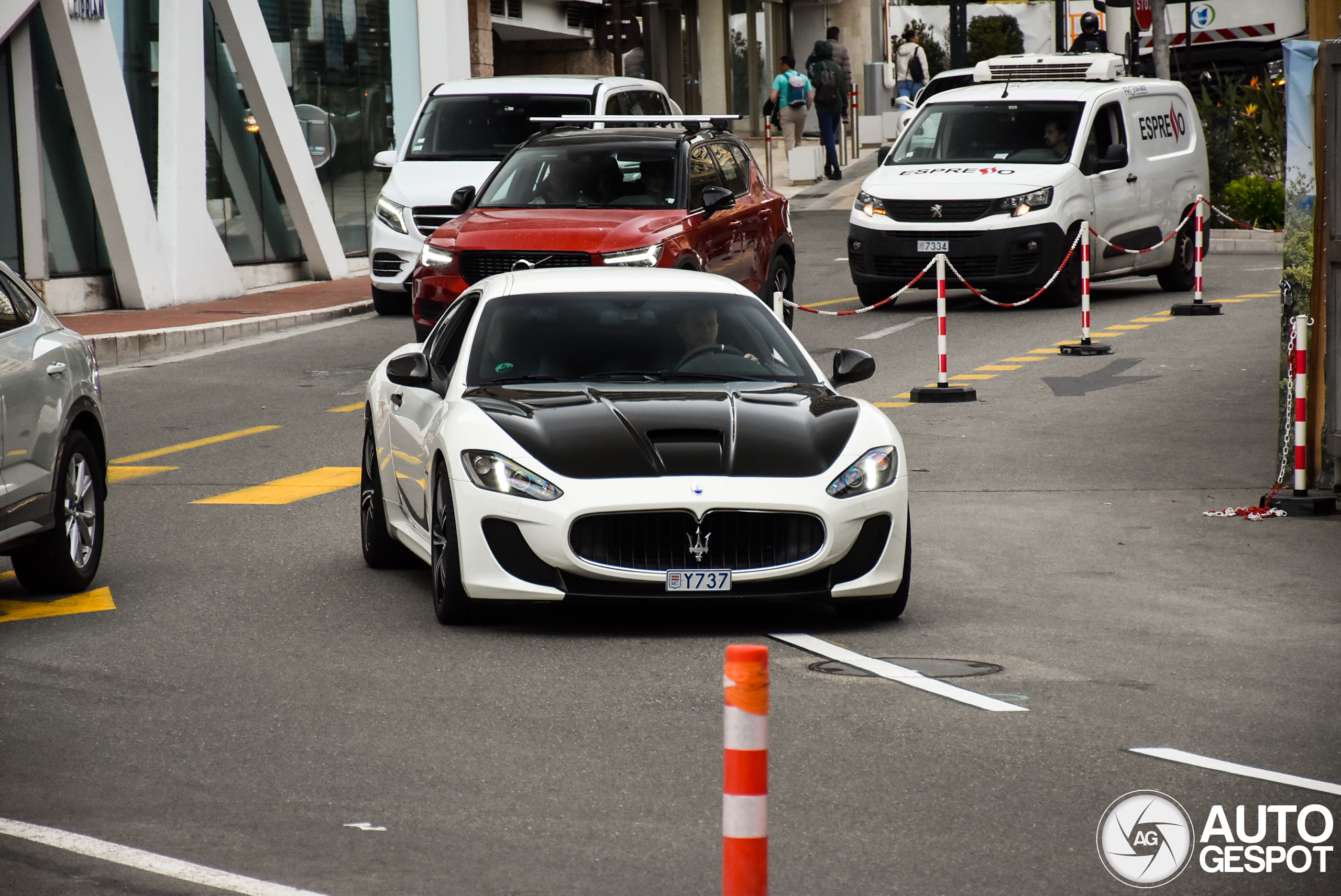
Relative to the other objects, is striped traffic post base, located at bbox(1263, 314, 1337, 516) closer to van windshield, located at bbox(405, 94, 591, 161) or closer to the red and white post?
Answer: the red and white post

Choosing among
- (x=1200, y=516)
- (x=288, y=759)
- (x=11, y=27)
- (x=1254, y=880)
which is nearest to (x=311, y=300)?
(x=11, y=27)

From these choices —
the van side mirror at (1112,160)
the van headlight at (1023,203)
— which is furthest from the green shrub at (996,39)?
the van headlight at (1023,203)

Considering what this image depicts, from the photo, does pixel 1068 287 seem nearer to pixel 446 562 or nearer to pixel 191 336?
pixel 191 336

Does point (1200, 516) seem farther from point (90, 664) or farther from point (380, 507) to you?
point (90, 664)

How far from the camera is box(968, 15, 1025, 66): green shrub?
61.2 meters

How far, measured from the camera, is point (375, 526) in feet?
31.9

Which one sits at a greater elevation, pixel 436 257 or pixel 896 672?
pixel 436 257

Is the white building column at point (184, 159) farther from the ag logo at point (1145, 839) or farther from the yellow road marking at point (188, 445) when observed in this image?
the ag logo at point (1145, 839)

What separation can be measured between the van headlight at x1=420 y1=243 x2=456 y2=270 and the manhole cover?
400 inches

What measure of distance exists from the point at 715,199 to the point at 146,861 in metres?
12.7

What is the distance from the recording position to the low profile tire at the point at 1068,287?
21750 mm

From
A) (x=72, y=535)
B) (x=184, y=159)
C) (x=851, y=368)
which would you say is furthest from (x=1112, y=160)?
(x=72, y=535)

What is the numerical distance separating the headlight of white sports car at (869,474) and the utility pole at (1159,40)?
2593cm

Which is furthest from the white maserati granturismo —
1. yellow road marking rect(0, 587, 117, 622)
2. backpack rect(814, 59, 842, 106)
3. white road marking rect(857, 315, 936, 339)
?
backpack rect(814, 59, 842, 106)
